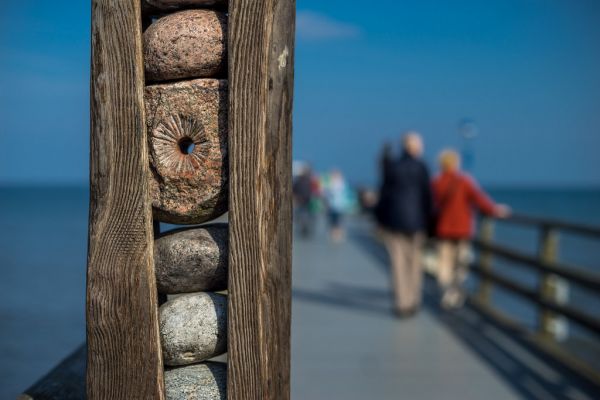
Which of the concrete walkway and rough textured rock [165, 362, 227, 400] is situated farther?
the concrete walkway

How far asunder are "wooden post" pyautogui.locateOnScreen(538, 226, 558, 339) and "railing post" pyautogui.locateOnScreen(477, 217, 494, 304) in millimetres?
1534

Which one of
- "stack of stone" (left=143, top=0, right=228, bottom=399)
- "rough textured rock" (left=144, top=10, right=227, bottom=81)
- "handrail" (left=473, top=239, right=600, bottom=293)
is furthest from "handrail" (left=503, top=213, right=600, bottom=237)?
"rough textured rock" (left=144, top=10, right=227, bottom=81)

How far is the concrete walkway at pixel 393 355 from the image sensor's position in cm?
508

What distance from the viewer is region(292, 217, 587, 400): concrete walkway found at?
5078mm

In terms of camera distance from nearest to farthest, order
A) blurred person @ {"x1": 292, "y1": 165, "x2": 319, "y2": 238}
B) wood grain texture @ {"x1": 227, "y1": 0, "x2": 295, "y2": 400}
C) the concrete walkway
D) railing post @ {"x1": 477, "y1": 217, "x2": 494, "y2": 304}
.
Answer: wood grain texture @ {"x1": 227, "y1": 0, "x2": 295, "y2": 400}, the concrete walkway, railing post @ {"x1": 477, "y1": 217, "x2": 494, "y2": 304}, blurred person @ {"x1": 292, "y1": 165, "x2": 319, "y2": 238}

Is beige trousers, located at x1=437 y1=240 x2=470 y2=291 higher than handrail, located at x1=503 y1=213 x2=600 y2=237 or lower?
lower

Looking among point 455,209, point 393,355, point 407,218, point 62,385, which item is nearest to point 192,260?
point 62,385

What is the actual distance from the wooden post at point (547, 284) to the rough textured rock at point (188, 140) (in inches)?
183

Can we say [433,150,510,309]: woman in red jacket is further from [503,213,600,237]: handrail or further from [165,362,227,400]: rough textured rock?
[165,362,227,400]: rough textured rock

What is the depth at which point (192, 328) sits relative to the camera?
8.67 ft

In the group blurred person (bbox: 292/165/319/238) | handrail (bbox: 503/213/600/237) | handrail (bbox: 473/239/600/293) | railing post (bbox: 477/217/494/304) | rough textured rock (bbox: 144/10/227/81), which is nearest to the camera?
rough textured rock (bbox: 144/10/227/81)

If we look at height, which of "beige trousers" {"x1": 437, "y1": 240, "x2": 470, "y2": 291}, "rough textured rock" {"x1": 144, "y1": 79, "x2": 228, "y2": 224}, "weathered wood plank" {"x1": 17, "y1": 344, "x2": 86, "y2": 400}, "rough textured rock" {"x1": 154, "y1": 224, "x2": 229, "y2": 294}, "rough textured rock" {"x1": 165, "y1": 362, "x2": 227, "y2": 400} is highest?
"rough textured rock" {"x1": 144, "y1": 79, "x2": 228, "y2": 224}

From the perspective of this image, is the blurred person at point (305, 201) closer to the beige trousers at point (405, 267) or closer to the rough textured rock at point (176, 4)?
the beige trousers at point (405, 267)

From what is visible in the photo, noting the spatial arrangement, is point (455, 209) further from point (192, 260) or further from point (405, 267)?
point (192, 260)
